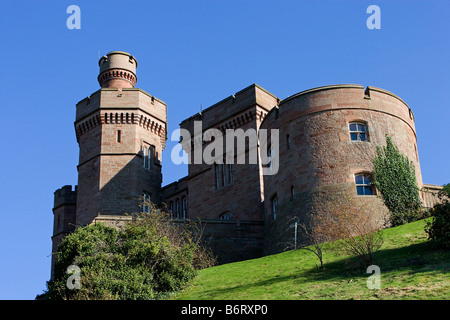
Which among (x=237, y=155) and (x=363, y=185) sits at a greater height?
(x=237, y=155)

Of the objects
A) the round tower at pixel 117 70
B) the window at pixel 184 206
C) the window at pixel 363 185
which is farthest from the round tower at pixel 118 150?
the window at pixel 363 185

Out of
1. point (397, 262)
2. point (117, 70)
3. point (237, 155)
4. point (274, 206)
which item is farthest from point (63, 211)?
point (397, 262)

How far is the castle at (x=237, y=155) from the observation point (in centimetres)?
2991

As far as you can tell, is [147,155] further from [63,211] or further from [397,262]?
[397,262]

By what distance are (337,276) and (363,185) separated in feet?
32.5

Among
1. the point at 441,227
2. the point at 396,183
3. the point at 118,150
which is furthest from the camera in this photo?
the point at 118,150

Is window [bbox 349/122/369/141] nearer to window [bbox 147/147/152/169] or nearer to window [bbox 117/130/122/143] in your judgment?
window [bbox 147/147/152/169]

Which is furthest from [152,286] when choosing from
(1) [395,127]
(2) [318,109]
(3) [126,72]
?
(3) [126,72]

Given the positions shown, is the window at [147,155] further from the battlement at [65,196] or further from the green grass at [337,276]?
the green grass at [337,276]

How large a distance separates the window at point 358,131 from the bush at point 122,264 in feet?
31.3

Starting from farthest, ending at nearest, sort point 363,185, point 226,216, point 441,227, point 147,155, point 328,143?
point 147,155, point 226,216, point 328,143, point 363,185, point 441,227

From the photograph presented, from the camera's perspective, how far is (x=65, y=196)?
45406mm

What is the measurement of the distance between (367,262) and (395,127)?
39.8 feet

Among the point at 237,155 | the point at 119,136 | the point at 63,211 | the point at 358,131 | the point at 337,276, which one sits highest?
the point at 119,136
